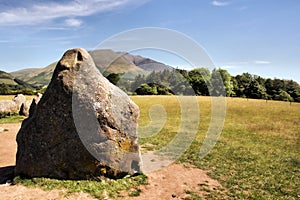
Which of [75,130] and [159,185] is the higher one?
[75,130]

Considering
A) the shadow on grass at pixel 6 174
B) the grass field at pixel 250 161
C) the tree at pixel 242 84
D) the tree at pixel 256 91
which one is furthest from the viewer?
the tree at pixel 242 84

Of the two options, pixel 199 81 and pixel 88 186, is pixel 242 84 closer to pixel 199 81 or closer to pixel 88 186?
pixel 199 81

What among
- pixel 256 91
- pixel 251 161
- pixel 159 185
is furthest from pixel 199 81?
pixel 159 185

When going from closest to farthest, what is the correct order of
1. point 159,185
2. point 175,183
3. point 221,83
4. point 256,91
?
point 159,185 → point 175,183 → point 221,83 → point 256,91

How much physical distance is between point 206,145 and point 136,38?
10.3 m

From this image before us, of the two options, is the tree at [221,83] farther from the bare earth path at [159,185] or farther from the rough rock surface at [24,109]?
the bare earth path at [159,185]

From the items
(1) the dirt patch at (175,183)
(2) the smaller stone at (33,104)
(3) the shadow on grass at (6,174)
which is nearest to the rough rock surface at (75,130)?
(3) the shadow on grass at (6,174)

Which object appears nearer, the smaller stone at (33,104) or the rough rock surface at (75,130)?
the rough rock surface at (75,130)

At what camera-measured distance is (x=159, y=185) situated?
436 inches

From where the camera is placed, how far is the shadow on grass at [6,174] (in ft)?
35.4

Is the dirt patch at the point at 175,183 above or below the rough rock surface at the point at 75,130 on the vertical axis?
below

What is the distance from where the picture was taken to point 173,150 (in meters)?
17.5

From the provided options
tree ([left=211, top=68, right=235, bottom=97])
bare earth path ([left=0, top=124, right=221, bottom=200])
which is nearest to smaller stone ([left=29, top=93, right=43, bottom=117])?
bare earth path ([left=0, top=124, right=221, bottom=200])

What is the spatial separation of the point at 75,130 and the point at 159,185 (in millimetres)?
4256
